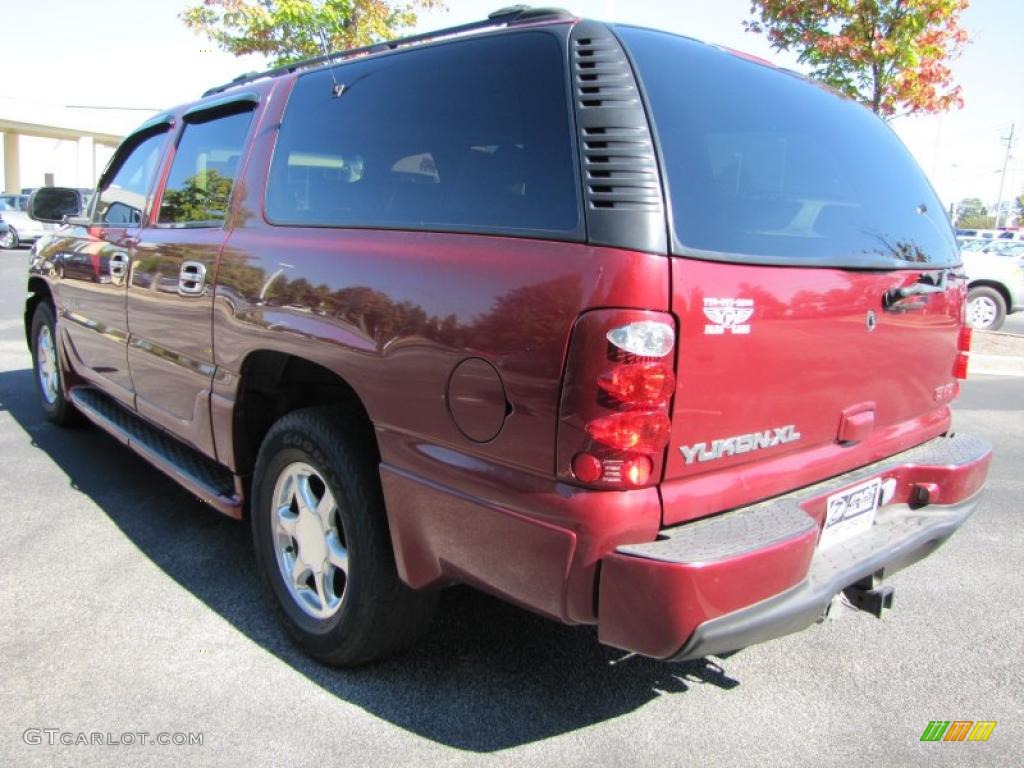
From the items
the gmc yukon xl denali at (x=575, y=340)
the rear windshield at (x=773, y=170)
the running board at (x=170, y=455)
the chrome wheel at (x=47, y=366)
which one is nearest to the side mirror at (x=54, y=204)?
the chrome wheel at (x=47, y=366)

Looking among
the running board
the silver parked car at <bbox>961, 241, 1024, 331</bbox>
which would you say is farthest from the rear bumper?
the silver parked car at <bbox>961, 241, 1024, 331</bbox>

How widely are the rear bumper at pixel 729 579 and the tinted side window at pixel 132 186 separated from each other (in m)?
3.27

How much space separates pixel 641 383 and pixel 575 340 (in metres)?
0.19

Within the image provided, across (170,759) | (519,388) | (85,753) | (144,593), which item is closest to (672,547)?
(519,388)

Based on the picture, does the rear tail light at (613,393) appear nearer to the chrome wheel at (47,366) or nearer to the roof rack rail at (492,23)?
the roof rack rail at (492,23)

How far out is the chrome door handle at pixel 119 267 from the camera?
383 centimetres

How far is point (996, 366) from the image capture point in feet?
32.4

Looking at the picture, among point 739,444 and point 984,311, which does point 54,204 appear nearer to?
point 739,444

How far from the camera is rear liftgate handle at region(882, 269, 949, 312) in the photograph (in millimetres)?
2434

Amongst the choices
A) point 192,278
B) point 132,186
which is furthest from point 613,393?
point 132,186

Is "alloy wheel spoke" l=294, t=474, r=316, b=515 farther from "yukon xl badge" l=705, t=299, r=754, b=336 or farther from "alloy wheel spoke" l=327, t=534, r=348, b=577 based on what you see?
"yukon xl badge" l=705, t=299, r=754, b=336

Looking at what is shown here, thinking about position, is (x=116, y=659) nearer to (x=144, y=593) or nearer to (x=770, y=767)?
(x=144, y=593)

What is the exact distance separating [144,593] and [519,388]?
2172 mm

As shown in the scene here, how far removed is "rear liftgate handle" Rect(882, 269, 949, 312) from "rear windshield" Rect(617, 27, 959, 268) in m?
0.07
